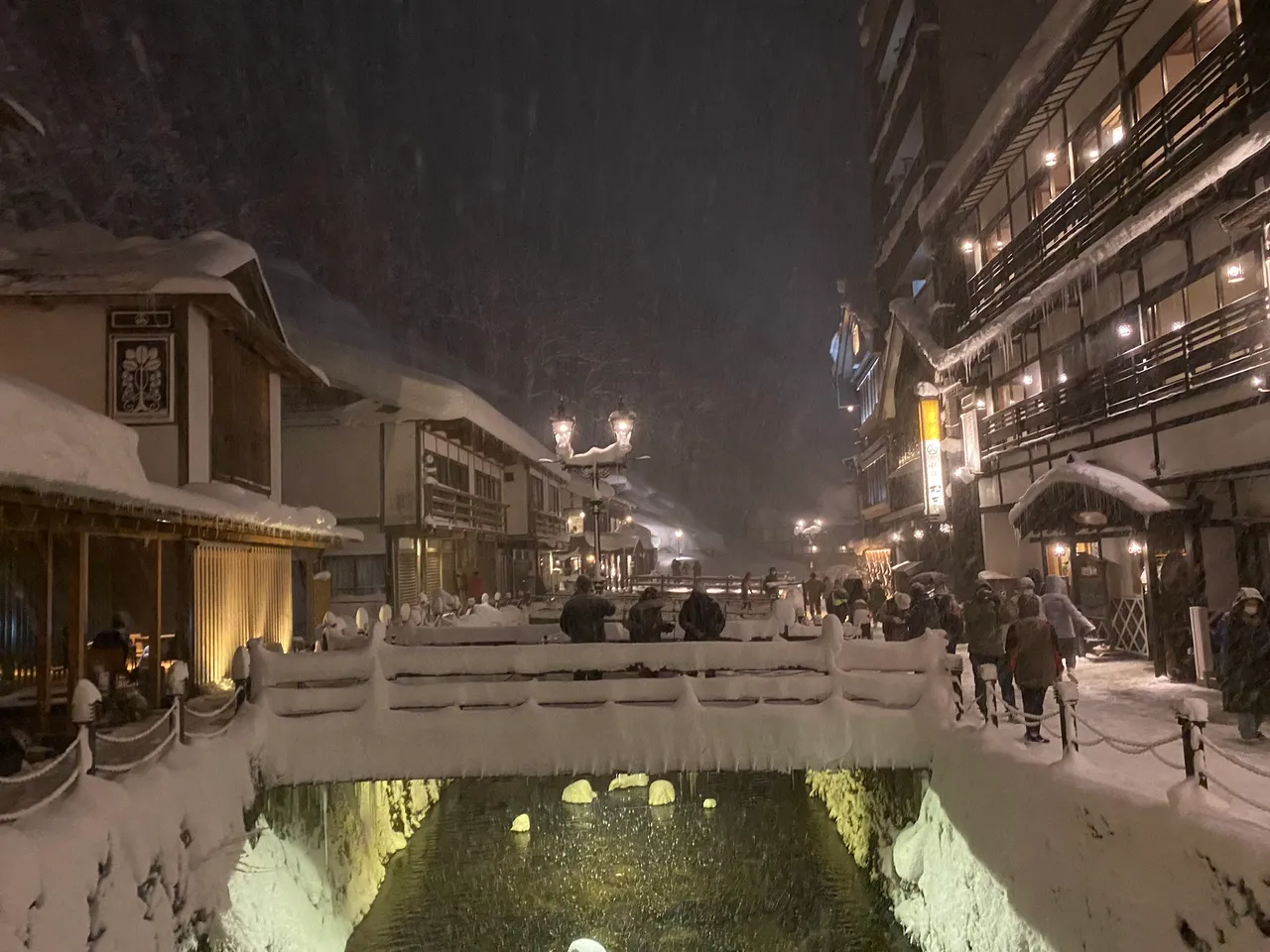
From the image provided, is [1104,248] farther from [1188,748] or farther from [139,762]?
[139,762]

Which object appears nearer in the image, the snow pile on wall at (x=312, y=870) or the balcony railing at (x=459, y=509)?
the snow pile on wall at (x=312, y=870)

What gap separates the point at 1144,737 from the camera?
10.2 meters

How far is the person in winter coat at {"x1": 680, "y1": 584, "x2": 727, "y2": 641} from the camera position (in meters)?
12.9

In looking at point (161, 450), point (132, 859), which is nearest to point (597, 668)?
point (132, 859)

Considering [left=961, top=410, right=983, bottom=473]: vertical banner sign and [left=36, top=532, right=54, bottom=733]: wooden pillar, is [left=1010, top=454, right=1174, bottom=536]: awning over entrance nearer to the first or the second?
[left=961, top=410, right=983, bottom=473]: vertical banner sign

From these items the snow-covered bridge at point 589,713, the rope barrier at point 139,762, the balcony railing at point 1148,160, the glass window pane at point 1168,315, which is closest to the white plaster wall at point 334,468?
the snow-covered bridge at point 589,713

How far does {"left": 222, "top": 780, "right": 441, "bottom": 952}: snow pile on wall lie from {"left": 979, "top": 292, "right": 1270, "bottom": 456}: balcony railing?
1416cm

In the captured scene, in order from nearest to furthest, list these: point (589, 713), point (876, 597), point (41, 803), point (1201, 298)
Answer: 1. point (41, 803)
2. point (589, 713)
3. point (1201, 298)
4. point (876, 597)

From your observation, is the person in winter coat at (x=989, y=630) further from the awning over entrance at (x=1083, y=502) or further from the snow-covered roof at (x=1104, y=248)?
the snow-covered roof at (x=1104, y=248)

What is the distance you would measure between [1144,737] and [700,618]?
221 inches

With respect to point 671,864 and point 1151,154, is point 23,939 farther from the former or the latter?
point 1151,154

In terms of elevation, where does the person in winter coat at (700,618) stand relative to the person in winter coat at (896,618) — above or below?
above

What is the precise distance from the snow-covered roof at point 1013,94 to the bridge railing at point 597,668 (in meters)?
13.4

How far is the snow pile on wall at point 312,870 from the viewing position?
9047mm
